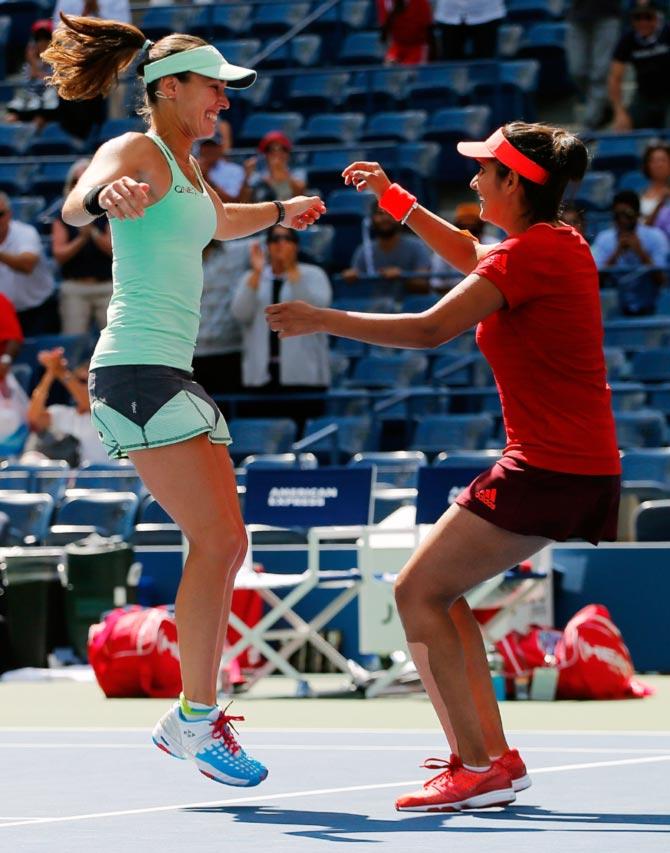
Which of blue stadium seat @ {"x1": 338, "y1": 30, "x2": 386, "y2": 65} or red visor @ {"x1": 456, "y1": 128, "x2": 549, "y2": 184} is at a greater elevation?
blue stadium seat @ {"x1": 338, "y1": 30, "x2": 386, "y2": 65}

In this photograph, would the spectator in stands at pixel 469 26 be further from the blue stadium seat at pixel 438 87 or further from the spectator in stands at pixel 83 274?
the spectator in stands at pixel 83 274

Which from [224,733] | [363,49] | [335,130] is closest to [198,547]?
[224,733]

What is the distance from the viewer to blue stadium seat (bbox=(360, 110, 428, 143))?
1619cm

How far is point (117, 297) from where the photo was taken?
5246mm

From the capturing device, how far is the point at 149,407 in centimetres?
512

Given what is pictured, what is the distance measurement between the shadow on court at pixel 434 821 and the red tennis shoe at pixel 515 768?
0.14 m

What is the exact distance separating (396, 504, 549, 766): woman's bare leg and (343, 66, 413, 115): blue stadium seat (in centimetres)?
1231

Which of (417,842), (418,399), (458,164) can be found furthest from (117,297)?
(458,164)

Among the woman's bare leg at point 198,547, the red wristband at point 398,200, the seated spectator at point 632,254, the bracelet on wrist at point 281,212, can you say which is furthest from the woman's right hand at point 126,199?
the seated spectator at point 632,254

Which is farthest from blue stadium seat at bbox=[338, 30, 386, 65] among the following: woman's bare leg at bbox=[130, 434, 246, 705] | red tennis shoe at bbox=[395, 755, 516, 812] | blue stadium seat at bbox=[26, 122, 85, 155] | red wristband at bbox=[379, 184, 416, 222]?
red tennis shoe at bbox=[395, 755, 516, 812]

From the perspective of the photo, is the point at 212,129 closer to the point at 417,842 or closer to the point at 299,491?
the point at 417,842

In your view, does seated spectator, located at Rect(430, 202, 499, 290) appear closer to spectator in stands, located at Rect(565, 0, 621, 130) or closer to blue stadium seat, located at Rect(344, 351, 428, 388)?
blue stadium seat, located at Rect(344, 351, 428, 388)

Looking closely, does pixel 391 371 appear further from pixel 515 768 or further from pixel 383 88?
pixel 515 768

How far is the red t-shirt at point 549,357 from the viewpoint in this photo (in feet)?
15.9
